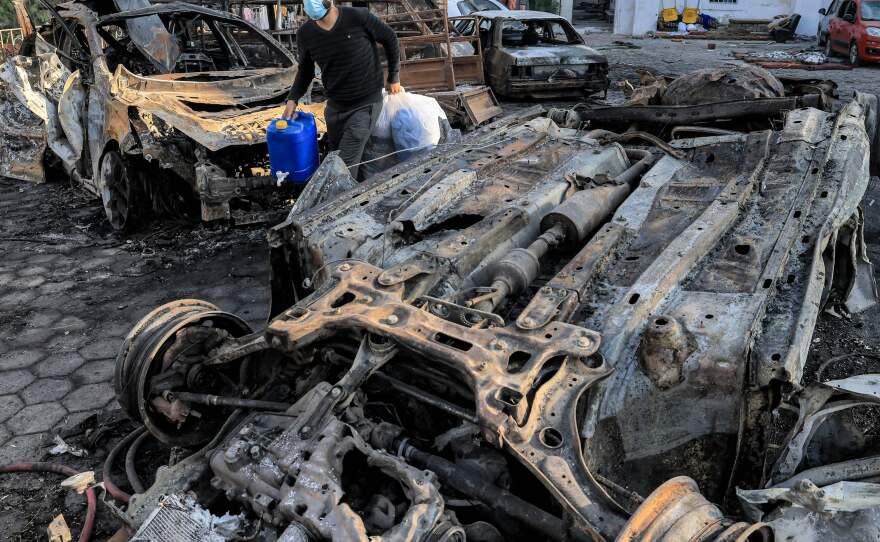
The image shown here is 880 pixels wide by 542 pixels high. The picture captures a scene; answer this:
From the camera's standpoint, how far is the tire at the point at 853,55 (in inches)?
552

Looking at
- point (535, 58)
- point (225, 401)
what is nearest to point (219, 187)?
point (225, 401)

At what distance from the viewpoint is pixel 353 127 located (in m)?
5.11

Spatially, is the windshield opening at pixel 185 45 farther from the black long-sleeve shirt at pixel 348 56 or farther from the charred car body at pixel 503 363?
the charred car body at pixel 503 363

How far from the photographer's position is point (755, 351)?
2387 millimetres

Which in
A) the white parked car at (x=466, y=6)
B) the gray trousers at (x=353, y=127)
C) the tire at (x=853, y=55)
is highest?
the white parked car at (x=466, y=6)

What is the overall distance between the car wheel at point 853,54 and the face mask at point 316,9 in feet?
44.8

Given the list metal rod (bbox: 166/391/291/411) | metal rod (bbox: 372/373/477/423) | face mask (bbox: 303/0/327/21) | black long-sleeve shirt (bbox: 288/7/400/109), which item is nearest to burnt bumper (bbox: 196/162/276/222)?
black long-sleeve shirt (bbox: 288/7/400/109)

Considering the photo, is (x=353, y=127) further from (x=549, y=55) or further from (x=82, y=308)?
(x=549, y=55)

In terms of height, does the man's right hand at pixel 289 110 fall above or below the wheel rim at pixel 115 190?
above

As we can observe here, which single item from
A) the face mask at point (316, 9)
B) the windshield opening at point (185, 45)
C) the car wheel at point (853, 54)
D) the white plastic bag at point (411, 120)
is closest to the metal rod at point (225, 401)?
the white plastic bag at point (411, 120)

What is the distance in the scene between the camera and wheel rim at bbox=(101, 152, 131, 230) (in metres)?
5.79

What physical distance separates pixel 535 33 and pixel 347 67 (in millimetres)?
6702

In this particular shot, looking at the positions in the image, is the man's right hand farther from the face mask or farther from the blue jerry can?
the face mask

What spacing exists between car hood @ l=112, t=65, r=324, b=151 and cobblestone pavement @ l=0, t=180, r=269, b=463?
99cm
